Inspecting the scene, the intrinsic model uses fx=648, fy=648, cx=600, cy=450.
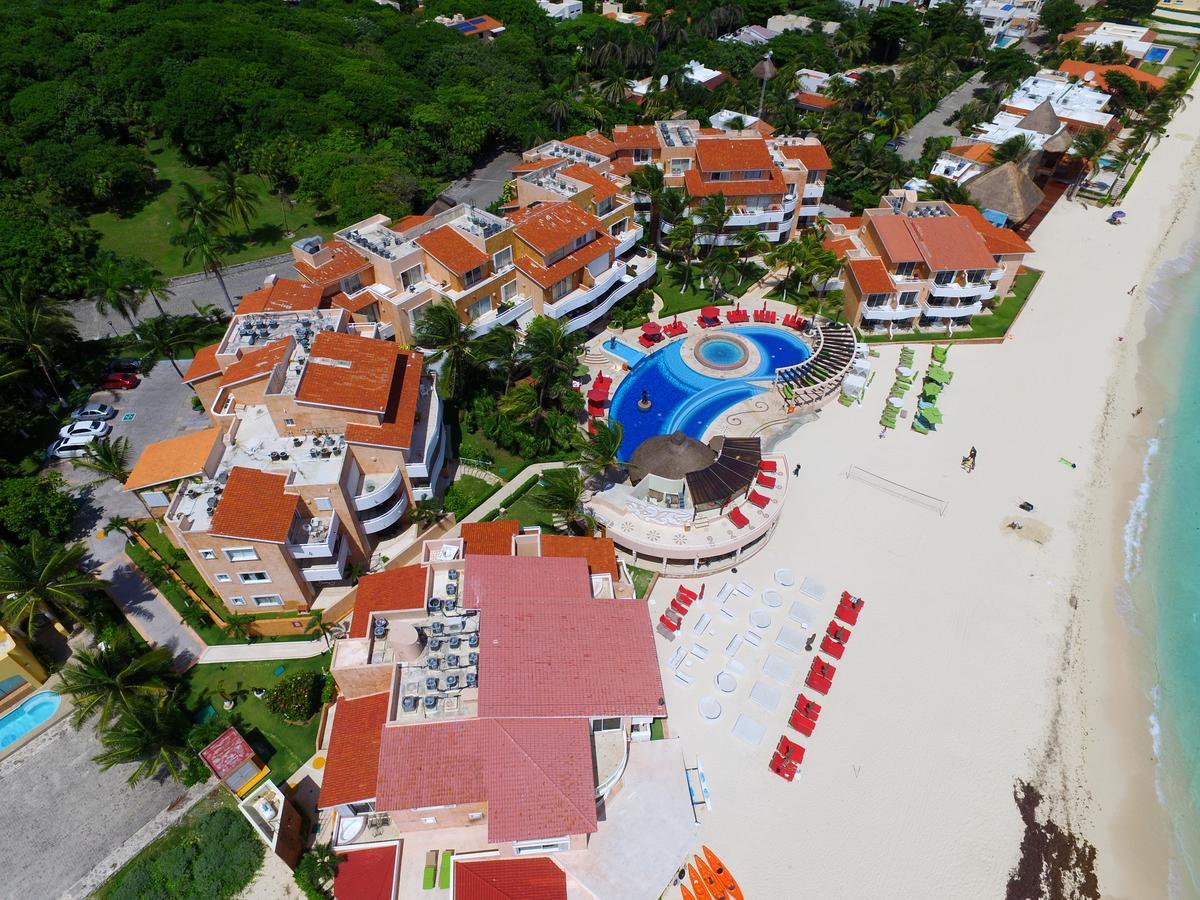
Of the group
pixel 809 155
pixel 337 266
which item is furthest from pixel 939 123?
pixel 337 266

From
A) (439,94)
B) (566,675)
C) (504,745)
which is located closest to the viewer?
(504,745)

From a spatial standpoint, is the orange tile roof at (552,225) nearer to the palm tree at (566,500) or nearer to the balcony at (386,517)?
the palm tree at (566,500)

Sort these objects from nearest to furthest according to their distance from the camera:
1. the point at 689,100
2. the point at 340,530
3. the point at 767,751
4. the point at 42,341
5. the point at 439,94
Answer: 1. the point at 767,751
2. the point at 340,530
3. the point at 42,341
4. the point at 439,94
5. the point at 689,100

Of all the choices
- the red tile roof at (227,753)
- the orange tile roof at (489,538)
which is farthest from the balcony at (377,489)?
the red tile roof at (227,753)

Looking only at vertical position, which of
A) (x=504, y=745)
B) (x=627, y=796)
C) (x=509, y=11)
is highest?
(x=509, y=11)

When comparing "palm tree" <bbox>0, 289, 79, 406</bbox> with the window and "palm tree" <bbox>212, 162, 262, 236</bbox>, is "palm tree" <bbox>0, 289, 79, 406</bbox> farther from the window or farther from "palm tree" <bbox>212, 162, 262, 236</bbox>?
the window

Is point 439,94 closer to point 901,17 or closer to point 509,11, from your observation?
point 509,11

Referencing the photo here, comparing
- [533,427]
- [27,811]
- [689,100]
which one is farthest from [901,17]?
[27,811]

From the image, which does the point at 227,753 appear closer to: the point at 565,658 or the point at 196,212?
the point at 565,658
